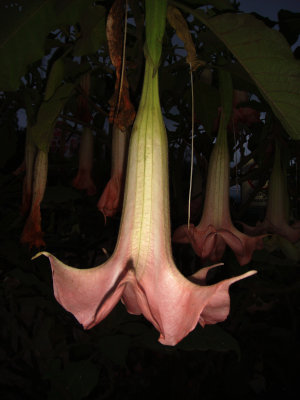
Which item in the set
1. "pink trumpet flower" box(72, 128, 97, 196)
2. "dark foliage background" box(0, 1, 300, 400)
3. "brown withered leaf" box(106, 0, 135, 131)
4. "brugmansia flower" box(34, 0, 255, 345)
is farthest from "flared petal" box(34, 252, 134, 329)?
"pink trumpet flower" box(72, 128, 97, 196)

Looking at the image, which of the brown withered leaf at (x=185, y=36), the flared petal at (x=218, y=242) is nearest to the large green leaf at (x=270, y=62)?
the brown withered leaf at (x=185, y=36)

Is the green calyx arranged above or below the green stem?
above

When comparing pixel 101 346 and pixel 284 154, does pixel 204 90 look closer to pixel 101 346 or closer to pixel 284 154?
pixel 284 154

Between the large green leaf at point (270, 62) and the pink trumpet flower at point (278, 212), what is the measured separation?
1.00ft

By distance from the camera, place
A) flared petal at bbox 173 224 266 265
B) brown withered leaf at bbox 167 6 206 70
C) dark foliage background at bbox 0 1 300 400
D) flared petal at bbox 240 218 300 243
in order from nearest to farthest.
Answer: brown withered leaf at bbox 167 6 206 70 → flared petal at bbox 173 224 266 265 → flared petal at bbox 240 218 300 243 → dark foliage background at bbox 0 1 300 400

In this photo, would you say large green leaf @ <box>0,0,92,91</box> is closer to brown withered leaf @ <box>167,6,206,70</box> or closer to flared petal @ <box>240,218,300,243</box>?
brown withered leaf @ <box>167,6,206,70</box>

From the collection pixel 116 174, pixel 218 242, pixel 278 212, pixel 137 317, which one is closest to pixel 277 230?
pixel 278 212

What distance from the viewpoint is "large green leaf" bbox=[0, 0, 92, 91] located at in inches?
13.1

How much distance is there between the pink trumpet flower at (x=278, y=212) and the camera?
1.94ft

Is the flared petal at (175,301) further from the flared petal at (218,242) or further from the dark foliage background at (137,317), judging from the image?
the dark foliage background at (137,317)

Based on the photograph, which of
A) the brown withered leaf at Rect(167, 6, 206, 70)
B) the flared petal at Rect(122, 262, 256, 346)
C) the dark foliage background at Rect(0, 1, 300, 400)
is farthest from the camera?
the dark foliage background at Rect(0, 1, 300, 400)

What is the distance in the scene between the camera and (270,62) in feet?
0.99

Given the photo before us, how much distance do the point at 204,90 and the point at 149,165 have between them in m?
0.39

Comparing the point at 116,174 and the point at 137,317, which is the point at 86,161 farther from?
the point at 137,317
